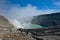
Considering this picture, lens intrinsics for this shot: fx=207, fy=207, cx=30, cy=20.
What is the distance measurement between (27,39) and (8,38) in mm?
1932

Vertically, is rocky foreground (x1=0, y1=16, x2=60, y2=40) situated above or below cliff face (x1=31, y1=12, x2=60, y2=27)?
below

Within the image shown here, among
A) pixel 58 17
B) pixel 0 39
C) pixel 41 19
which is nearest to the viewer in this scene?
pixel 0 39

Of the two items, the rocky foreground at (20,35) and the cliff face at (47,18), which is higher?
the cliff face at (47,18)

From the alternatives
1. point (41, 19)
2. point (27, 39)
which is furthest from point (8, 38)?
point (41, 19)

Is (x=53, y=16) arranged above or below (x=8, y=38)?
above

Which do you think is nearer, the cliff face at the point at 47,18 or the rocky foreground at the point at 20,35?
the rocky foreground at the point at 20,35

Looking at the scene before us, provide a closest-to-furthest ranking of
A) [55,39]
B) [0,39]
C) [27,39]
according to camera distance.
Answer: [0,39], [27,39], [55,39]

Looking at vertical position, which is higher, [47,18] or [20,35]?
[47,18]

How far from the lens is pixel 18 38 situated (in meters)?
17.5

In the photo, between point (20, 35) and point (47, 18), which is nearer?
point (20, 35)

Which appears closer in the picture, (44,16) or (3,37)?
(3,37)

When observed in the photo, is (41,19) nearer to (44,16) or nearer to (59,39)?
(44,16)

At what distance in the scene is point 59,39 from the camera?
66.1 feet

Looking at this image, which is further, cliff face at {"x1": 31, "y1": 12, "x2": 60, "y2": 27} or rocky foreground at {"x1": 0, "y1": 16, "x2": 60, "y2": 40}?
cliff face at {"x1": 31, "y1": 12, "x2": 60, "y2": 27}
